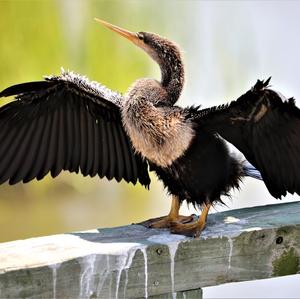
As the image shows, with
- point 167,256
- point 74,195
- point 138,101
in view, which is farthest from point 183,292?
point 74,195

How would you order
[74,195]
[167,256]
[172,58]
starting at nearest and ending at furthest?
[167,256] < [172,58] < [74,195]

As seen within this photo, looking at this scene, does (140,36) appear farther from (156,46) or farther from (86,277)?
(86,277)

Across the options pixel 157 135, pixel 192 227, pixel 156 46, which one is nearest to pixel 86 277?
pixel 192 227

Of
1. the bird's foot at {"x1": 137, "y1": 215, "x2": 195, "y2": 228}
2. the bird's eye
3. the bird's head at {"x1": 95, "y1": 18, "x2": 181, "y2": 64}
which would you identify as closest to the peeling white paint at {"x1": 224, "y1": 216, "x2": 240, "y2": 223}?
the bird's foot at {"x1": 137, "y1": 215, "x2": 195, "y2": 228}

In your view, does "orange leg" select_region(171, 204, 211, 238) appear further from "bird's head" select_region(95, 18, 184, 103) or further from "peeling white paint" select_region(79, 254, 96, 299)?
"bird's head" select_region(95, 18, 184, 103)

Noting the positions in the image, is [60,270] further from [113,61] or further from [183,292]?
[113,61]

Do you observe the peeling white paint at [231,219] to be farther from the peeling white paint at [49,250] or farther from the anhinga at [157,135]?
the peeling white paint at [49,250]

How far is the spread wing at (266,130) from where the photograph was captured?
284 centimetres

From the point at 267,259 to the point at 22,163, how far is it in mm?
1252

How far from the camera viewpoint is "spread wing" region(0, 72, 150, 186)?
3.33 metres

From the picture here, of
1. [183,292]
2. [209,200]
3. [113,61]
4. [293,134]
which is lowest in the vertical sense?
[183,292]

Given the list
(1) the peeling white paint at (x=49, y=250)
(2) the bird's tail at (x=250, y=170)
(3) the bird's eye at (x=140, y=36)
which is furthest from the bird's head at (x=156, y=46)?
(1) the peeling white paint at (x=49, y=250)

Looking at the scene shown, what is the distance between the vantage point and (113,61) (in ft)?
26.4

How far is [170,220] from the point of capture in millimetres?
3064
